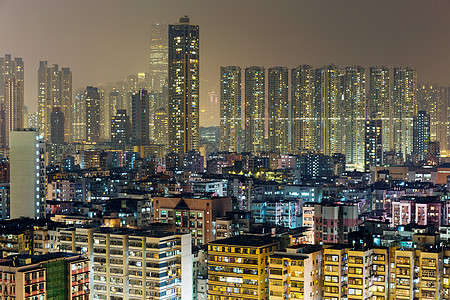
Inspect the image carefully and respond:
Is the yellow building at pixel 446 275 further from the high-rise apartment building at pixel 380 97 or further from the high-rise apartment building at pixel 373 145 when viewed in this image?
the high-rise apartment building at pixel 380 97

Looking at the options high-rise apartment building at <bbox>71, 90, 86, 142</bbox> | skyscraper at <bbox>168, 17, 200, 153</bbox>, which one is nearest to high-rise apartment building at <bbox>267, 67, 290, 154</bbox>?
skyscraper at <bbox>168, 17, 200, 153</bbox>

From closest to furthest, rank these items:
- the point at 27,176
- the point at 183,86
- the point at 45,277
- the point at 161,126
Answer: the point at 45,277, the point at 27,176, the point at 183,86, the point at 161,126

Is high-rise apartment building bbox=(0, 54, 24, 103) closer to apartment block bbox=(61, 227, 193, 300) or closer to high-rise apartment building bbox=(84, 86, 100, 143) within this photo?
high-rise apartment building bbox=(84, 86, 100, 143)

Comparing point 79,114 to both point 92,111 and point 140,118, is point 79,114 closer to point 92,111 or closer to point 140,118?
point 92,111

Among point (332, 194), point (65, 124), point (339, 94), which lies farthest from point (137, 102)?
point (332, 194)

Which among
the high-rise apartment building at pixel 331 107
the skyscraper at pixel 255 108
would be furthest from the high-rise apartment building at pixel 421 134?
the skyscraper at pixel 255 108

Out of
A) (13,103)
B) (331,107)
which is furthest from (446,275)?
(331,107)
